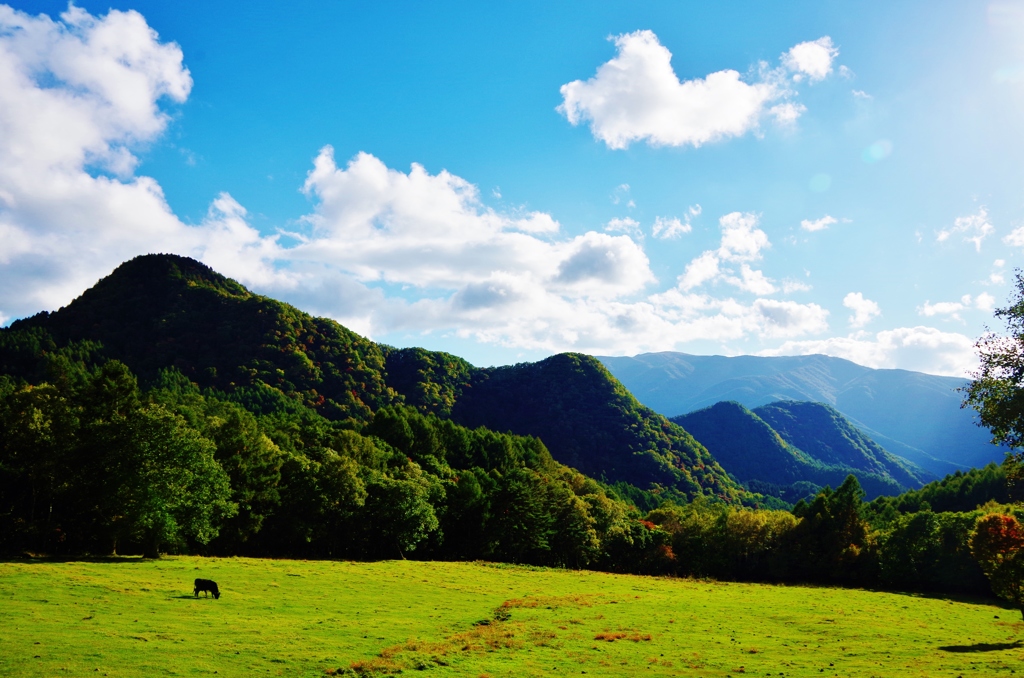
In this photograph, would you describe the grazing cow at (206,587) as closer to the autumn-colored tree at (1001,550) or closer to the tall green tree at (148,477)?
the tall green tree at (148,477)

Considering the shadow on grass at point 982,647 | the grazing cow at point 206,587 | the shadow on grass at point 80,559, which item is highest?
the grazing cow at point 206,587

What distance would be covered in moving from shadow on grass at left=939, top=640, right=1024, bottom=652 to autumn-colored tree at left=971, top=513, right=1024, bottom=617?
20.3 ft

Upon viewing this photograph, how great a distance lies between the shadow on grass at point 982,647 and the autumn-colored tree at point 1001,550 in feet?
20.3

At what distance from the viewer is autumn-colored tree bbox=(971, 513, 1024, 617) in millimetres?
44750

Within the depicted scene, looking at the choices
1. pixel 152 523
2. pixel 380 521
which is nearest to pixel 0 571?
pixel 152 523

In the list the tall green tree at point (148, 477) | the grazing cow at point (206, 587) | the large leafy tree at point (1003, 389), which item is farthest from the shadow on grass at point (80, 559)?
the large leafy tree at point (1003, 389)

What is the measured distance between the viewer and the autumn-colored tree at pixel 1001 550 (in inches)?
1762

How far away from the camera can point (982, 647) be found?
125 ft

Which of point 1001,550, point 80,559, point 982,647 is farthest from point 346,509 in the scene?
point 1001,550

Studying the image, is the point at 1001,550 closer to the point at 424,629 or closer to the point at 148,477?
the point at 424,629

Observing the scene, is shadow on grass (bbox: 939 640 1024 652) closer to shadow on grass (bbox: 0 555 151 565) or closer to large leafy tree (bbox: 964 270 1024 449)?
large leafy tree (bbox: 964 270 1024 449)

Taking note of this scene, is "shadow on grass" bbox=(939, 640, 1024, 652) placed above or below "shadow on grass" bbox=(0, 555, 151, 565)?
below

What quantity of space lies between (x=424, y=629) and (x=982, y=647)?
38318mm

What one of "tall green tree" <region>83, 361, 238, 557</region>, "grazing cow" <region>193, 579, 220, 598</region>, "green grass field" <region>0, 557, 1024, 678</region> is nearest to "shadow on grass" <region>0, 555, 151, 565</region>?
"green grass field" <region>0, 557, 1024, 678</region>
